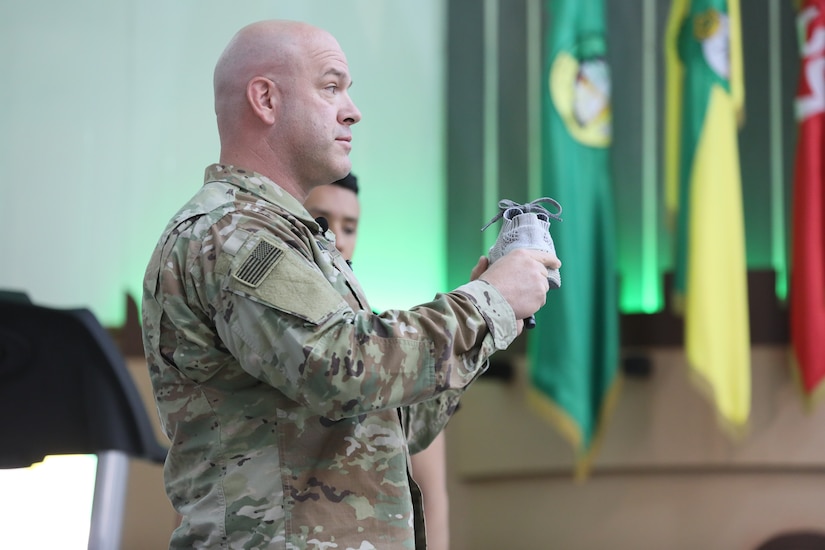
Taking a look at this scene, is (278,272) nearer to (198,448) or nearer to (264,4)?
(198,448)

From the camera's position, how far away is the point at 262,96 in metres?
1.33

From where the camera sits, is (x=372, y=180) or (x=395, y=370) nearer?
(x=395, y=370)

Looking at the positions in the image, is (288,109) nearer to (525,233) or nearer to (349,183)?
(525,233)

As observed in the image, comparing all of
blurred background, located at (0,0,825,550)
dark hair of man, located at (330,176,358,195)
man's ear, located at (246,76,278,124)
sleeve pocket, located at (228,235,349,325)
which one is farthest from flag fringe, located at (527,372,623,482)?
sleeve pocket, located at (228,235,349,325)

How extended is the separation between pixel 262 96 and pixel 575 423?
201 cm

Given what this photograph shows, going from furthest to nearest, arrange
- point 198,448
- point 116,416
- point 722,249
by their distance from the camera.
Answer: point 722,249 < point 116,416 < point 198,448

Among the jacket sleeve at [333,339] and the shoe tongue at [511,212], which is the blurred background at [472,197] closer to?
the shoe tongue at [511,212]

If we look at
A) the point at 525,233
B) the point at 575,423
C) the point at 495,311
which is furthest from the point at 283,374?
the point at 575,423

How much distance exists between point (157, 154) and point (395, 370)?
7.48ft

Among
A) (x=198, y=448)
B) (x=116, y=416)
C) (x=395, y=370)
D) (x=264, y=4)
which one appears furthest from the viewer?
(x=264, y=4)

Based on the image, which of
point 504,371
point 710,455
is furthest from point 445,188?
point 710,455

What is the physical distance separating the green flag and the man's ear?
185 centimetres

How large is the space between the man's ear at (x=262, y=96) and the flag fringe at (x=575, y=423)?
6.49ft

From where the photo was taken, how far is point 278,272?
1.09 meters
